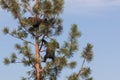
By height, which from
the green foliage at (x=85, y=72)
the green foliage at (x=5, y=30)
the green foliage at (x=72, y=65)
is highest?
the green foliage at (x=5, y=30)

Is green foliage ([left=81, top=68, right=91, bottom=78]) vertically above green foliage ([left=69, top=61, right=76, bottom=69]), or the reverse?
green foliage ([left=69, top=61, right=76, bottom=69])

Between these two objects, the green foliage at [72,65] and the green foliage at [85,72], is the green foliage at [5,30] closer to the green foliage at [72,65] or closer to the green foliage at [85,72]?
the green foliage at [72,65]

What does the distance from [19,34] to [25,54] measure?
104 centimetres

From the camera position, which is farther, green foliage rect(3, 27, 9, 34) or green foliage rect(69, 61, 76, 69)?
green foliage rect(3, 27, 9, 34)

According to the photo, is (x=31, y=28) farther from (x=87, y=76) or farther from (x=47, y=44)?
(x=87, y=76)

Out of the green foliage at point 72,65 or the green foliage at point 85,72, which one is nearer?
the green foliage at point 72,65

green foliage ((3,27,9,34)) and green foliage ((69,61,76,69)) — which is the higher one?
green foliage ((3,27,9,34))

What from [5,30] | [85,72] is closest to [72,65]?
[85,72]

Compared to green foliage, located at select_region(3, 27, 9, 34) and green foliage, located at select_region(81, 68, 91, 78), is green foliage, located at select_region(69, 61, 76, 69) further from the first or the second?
green foliage, located at select_region(3, 27, 9, 34)

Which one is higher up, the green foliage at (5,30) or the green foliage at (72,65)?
the green foliage at (5,30)

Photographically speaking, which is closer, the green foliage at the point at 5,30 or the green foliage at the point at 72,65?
the green foliage at the point at 72,65

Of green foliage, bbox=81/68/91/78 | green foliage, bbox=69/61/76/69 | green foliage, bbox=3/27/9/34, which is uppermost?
green foliage, bbox=3/27/9/34

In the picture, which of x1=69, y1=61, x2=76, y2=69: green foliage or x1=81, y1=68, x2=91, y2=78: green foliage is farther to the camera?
x1=81, y1=68, x2=91, y2=78: green foliage

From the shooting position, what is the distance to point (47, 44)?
22.1 meters
